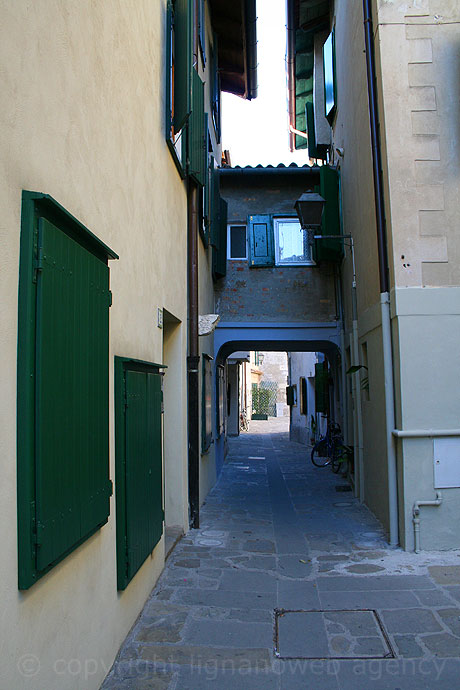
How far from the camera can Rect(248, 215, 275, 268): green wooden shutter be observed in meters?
11.9

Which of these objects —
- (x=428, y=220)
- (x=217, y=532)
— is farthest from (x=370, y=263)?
(x=217, y=532)

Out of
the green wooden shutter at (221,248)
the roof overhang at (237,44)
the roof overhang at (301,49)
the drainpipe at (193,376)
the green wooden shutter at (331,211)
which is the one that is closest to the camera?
the drainpipe at (193,376)

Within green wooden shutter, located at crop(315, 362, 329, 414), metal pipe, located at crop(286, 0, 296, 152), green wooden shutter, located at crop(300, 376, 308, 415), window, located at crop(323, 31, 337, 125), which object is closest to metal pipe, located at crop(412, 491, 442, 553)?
window, located at crop(323, 31, 337, 125)

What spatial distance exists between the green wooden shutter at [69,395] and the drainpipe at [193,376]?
3850mm

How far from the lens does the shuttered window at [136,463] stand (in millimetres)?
3770

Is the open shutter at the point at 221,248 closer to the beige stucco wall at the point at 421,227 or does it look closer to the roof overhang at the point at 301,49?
the roof overhang at the point at 301,49

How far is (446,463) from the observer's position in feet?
20.1

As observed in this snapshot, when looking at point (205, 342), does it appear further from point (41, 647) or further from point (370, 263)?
point (41, 647)

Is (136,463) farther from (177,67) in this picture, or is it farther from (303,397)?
(303,397)

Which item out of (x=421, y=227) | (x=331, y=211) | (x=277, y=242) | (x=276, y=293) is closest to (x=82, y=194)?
(x=421, y=227)

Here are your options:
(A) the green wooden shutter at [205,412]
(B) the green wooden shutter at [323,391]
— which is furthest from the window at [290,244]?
(B) the green wooden shutter at [323,391]

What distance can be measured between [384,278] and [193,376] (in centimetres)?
258

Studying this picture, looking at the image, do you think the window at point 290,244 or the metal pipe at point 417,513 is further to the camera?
the window at point 290,244

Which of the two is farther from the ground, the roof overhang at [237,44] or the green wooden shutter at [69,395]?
the roof overhang at [237,44]
